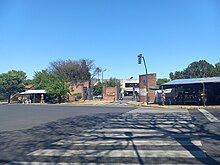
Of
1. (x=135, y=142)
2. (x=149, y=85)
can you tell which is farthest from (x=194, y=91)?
(x=135, y=142)

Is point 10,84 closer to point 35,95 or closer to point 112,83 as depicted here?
point 35,95

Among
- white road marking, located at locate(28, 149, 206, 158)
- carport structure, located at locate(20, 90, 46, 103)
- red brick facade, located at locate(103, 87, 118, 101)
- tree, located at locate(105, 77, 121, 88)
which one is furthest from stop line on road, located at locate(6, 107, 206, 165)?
tree, located at locate(105, 77, 121, 88)

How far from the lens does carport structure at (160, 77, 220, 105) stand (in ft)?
119

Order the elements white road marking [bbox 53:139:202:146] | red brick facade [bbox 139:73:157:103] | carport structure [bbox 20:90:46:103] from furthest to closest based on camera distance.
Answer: carport structure [bbox 20:90:46:103]
red brick facade [bbox 139:73:157:103]
white road marking [bbox 53:139:202:146]

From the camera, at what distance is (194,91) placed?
133ft

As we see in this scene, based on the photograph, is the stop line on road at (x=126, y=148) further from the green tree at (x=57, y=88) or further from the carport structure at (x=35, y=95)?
the carport structure at (x=35, y=95)

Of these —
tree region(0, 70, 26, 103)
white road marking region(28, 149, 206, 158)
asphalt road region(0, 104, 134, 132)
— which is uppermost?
tree region(0, 70, 26, 103)

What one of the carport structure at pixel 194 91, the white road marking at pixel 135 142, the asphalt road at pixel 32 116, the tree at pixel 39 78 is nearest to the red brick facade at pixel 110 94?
the carport structure at pixel 194 91

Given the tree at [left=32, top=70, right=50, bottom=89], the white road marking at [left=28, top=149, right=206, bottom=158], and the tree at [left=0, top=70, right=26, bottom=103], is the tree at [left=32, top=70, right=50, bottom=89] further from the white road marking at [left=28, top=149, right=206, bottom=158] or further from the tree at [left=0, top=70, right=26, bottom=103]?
the white road marking at [left=28, top=149, right=206, bottom=158]

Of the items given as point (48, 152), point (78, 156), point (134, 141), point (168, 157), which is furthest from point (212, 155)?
point (48, 152)

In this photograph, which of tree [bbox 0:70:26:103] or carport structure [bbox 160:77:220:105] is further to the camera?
tree [bbox 0:70:26:103]

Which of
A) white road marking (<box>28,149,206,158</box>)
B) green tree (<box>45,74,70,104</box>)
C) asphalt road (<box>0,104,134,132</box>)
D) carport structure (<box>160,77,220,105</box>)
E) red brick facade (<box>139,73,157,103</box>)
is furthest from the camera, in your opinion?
green tree (<box>45,74,70,104</box>)

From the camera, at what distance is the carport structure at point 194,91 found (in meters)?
36.3

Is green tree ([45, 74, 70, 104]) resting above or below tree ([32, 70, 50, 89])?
below
